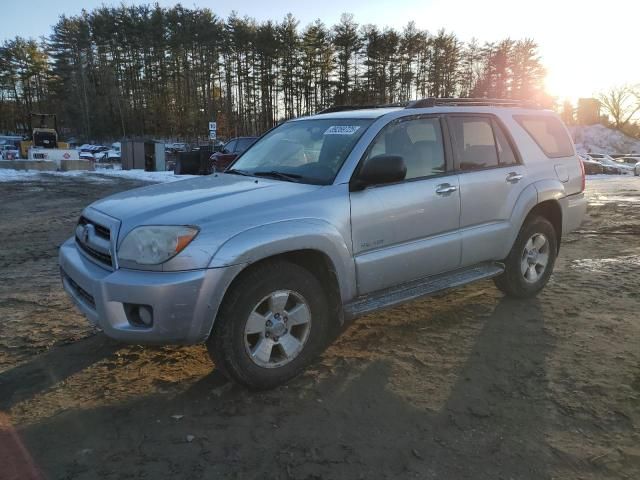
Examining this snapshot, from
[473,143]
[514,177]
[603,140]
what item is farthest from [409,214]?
[603,140]

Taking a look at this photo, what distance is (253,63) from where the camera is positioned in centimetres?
6256

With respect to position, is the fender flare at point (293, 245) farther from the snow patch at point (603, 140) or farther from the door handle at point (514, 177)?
the snow patch at point (603, 140)

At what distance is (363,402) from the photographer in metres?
3.03

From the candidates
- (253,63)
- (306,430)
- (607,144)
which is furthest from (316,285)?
(607,144)

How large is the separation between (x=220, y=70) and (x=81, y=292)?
66.4 metres

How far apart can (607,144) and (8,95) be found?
86.0 meters

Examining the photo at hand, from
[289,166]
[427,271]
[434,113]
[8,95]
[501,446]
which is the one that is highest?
[8,95]

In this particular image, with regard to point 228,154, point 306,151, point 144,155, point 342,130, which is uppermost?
point 144,155

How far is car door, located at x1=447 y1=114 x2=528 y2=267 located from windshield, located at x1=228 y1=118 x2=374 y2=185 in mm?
984

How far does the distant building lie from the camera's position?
264 feet

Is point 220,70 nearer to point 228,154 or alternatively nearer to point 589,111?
point 228,154

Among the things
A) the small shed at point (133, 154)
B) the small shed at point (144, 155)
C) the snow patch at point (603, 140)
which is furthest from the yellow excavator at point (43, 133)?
the snow patch at point (603, 140)

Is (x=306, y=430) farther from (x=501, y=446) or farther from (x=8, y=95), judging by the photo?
(x=8, y=95)

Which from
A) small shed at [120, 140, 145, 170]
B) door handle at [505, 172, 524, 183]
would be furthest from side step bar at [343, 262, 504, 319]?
small shed at [120, 140, 145, 170]
